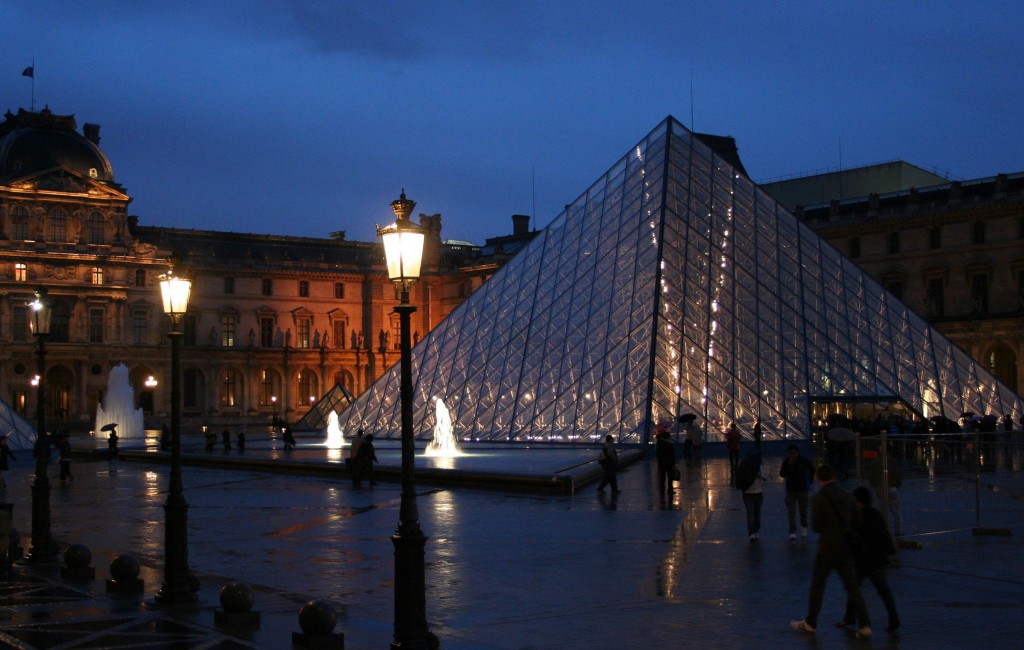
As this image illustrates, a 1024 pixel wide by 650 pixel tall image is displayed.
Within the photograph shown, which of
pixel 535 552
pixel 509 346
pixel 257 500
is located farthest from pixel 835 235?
pixel 535 552

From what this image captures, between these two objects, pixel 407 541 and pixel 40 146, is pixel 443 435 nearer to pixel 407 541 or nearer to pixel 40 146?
pixel 407 541

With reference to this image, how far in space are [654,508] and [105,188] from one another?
179 feet

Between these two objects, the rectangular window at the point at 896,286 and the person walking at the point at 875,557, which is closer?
the person walking at the point at 875,557

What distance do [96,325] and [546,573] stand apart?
60.6 m

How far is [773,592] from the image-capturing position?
35.0ft

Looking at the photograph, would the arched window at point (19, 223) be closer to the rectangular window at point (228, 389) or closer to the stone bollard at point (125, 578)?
the rectangular window at point (228, 389)

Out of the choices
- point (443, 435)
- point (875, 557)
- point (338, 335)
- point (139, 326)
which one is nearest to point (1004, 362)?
point (443, 435)

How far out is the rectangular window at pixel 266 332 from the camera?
76375 mm

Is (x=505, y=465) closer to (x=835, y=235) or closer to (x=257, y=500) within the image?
(x=257, y=500)

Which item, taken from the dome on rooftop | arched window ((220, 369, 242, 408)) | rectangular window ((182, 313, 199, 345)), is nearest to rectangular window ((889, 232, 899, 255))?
arched window ((220, 369, 242, 408))

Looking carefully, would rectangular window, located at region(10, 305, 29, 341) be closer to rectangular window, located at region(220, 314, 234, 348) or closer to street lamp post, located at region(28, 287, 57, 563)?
rectangular window, located at region(220, 314, 234, 348)

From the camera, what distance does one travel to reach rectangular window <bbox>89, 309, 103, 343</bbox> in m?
67.9

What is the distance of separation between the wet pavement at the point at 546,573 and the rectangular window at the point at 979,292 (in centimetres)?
4143

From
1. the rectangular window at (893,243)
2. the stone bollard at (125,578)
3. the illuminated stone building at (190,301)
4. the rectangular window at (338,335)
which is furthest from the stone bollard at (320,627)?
the rectangular window at (338,335)
